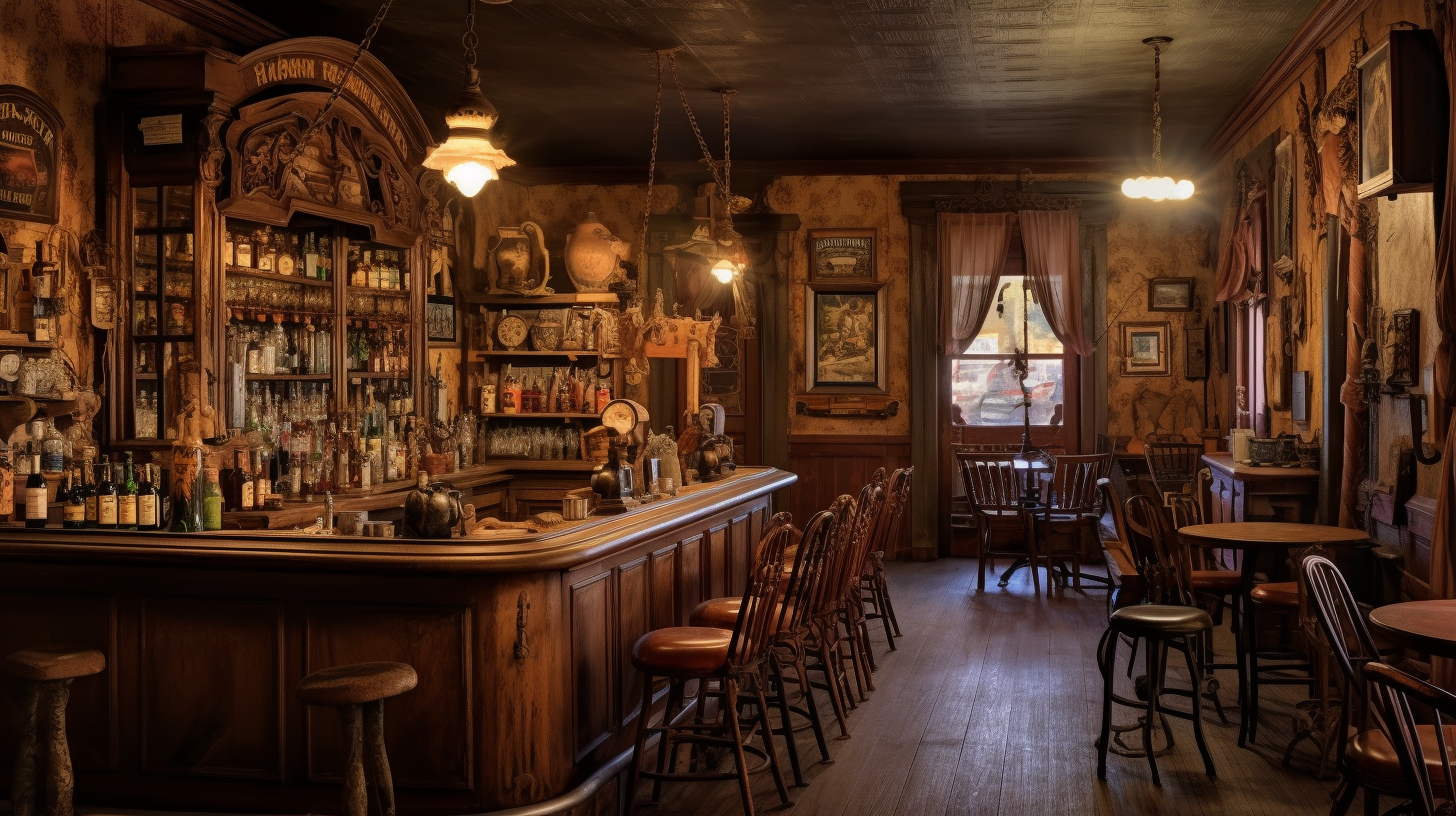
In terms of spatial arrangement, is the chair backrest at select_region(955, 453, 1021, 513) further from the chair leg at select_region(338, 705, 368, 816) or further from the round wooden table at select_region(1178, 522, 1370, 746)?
the chair leg at select_region(338, 705, 368, 816)

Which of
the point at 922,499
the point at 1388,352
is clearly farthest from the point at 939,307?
the point at 1388,352

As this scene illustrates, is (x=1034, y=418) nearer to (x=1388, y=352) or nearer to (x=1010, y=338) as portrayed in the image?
(x=1010, y=338)

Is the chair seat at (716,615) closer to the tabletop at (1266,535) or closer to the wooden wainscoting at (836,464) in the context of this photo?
the tabletop at (1266,535)

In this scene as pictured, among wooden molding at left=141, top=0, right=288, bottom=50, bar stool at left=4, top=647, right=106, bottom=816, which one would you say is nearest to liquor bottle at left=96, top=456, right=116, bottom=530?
bar stool at left=4, top=647, right=106, bottom=816

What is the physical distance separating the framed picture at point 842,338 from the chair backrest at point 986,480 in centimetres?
163

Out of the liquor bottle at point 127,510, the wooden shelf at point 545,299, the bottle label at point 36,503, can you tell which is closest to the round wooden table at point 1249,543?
the liquor bottle at point 127,510

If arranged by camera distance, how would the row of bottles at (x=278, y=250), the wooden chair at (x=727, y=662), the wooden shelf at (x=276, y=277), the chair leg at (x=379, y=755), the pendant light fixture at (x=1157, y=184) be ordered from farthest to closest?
the pendant light fixture at (x=1157, y=184) < the row of bottles at (x=278, y=250) < the wooden shelf at (x=276, y=277) < the wooden chair at (x=727, y=662) < the chair leg at (x=379, y=755)

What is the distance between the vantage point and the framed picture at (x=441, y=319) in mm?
8961

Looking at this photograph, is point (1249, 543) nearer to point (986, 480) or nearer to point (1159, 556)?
point (1159, 556)

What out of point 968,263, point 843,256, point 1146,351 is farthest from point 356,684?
point 1146,351

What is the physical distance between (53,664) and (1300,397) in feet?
21.1

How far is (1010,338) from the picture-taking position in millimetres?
10539

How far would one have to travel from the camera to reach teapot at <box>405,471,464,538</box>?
4.04m

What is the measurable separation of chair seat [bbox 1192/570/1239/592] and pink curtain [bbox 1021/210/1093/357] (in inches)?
178
